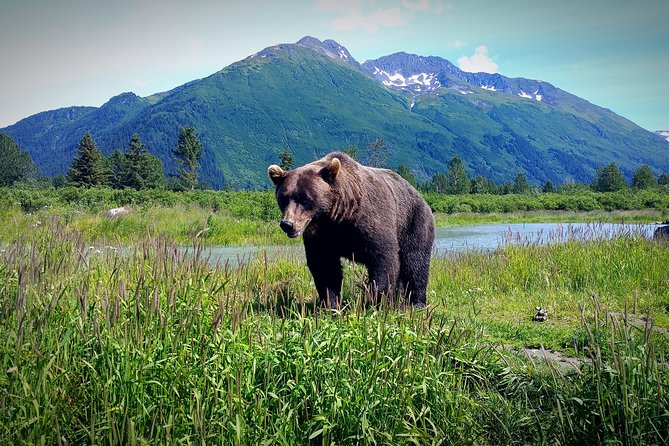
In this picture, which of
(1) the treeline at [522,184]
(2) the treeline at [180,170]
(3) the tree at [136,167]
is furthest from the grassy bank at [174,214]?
(3) the tree at [136,167]

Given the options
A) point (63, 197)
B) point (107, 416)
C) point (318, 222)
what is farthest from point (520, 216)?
point (107, 416)

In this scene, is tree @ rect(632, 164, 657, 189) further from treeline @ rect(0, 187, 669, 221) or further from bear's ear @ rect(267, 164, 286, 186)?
bear's ear @ rect(267, 164, 286, 186)

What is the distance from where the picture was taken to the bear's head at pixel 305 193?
554 centimetres

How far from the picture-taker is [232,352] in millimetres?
3291

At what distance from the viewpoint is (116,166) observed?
92562mm

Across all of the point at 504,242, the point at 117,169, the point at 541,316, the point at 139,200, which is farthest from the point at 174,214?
the point at 117,169

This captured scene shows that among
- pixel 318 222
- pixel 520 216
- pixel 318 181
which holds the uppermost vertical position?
pixel 318 181

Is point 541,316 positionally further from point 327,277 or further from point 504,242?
point 504,242

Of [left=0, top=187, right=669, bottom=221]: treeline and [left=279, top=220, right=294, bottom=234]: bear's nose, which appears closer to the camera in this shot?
[left=279, top=220, right=294, bottom=234]: bear's nose

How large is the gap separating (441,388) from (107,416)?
2194 mm

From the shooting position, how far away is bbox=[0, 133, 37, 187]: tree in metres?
93.4

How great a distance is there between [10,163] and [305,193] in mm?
113470

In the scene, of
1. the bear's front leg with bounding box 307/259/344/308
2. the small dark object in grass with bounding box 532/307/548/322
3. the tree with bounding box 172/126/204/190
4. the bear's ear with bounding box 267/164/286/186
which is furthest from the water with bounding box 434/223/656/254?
the tree with bounding box 172/126/204/190

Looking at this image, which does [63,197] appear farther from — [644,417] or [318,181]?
[644,417]
